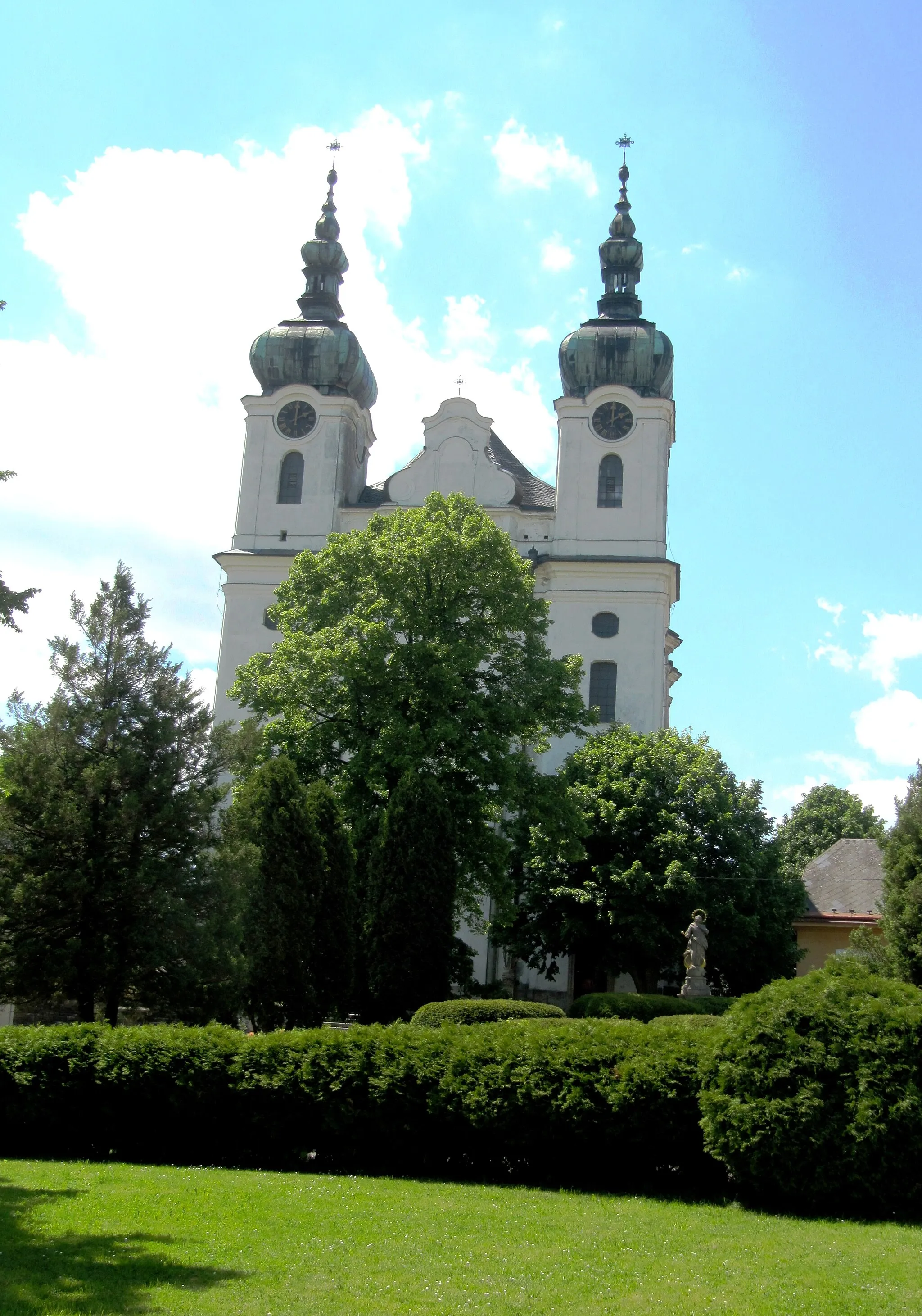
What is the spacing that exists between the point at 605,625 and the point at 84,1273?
115 feet

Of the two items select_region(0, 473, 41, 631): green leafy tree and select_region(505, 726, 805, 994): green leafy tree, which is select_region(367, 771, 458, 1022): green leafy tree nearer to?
select_region(505, 726, 805, 994): green leafy tree

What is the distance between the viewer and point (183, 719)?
57.6 ft

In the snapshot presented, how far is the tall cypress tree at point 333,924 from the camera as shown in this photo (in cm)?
2217

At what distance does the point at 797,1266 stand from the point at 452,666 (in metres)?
19.8

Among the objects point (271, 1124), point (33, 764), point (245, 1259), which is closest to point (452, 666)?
point (33, 764)

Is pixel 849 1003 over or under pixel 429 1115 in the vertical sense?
over

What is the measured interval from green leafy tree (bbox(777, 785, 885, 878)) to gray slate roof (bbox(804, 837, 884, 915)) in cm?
1568

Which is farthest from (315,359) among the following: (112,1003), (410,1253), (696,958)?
(410,1253)

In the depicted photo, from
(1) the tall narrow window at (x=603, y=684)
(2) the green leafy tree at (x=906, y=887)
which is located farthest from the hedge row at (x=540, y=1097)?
(1) the tall narrow window at (x=603, y=684)

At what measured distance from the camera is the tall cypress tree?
22172 millimetres

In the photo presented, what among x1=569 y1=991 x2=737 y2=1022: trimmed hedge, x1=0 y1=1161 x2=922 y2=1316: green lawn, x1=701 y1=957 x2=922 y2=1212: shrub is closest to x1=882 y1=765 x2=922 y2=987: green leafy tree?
x1=569 y1=991 x2=737 y2=1022: trimmed hedge

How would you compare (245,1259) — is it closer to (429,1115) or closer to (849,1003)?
(429,1115)

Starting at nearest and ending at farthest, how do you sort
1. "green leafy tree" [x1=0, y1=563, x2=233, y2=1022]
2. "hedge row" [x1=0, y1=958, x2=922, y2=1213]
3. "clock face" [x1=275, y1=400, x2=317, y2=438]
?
"hedge row" [x1=0, y1=958, x2=922, y2=1213] → "green leafy tree" [x1=0, y1=563, x2=233, y2=1022] → "clock face" [x1=275, y1=400, x2=317, y2=438]

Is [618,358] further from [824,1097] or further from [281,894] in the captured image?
[824,1097]
